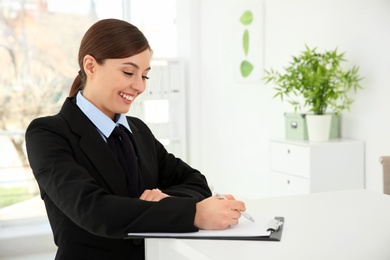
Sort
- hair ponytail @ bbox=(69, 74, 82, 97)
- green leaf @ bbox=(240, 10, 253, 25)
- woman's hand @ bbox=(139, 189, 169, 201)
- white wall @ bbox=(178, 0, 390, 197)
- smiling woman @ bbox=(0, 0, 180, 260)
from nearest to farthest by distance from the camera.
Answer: woman's hand @ bbox=(139, 189, 169, 201) → hair ponytail @ bbox=(69, 74, 82, 97) → white wall @ bbox=(178, 0, 390, 197) → green leaf @ bbox=(240, 10, 253, 25) → smiling woman @ bbox=(0, 0, 180, 260)

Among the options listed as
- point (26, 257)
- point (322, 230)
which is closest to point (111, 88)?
point (322, 230)

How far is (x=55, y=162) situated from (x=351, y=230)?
2.36 feet

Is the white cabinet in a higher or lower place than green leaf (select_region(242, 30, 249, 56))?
lower

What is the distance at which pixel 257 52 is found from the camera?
525cm

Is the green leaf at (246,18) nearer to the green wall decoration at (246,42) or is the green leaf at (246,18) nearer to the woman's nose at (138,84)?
the green wall decoration at (246,42)

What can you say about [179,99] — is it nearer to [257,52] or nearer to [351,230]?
[257,52]

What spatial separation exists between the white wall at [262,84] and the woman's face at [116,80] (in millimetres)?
2506

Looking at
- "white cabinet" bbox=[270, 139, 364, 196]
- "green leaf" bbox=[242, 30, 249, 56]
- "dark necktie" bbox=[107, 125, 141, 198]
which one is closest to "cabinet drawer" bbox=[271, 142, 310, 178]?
"white cabinet" bbox=[270, 139, 364, 196]

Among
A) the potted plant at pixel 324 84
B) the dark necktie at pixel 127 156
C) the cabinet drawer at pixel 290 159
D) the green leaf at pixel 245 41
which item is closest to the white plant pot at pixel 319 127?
the potted plant at pixel 324 84

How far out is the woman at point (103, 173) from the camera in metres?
1.41

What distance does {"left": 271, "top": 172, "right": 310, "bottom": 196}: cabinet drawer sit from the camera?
4.00m

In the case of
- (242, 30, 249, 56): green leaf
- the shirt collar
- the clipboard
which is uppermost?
(242, 30, 249, 56): green leaf

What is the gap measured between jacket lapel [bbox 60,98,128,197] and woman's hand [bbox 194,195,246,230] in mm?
306

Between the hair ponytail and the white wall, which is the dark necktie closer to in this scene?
the hair ponytail
